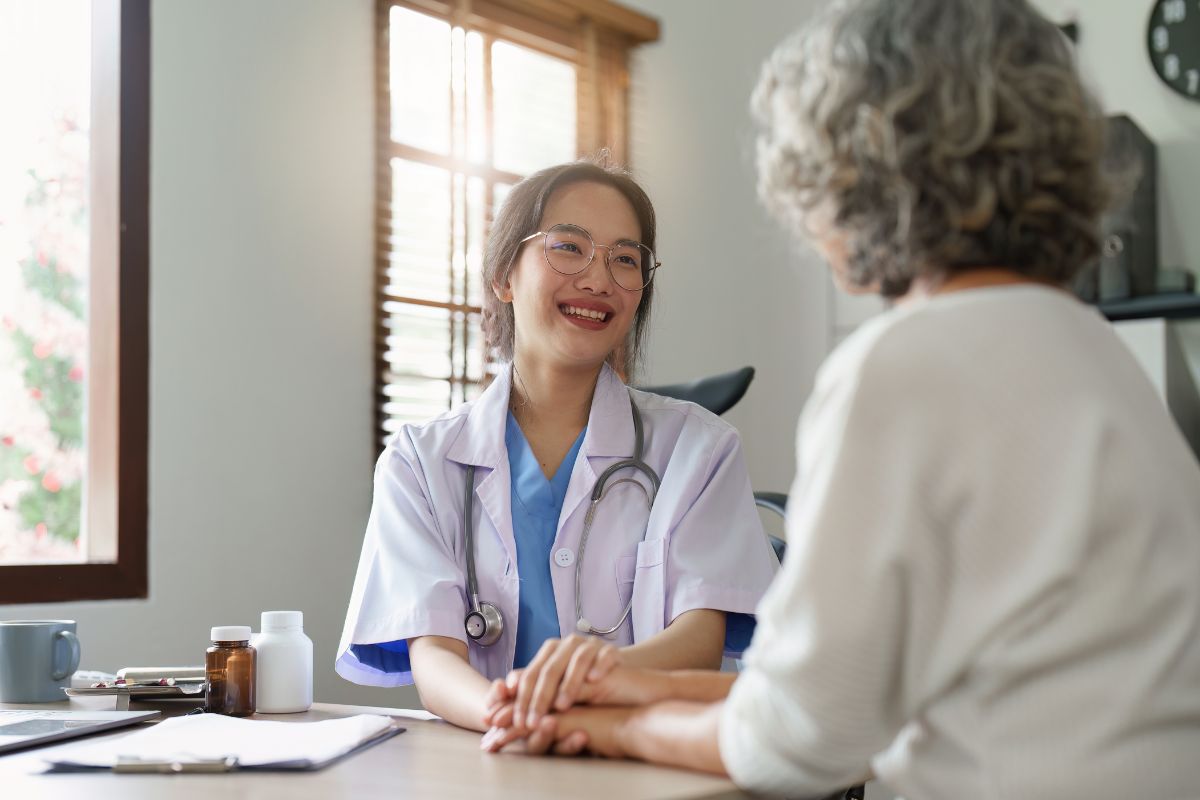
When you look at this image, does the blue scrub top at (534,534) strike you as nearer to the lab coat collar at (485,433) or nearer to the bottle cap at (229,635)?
the lab coat collar at (485,433)

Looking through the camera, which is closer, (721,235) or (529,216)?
(529,216)

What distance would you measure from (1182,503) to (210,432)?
2247 millimetres

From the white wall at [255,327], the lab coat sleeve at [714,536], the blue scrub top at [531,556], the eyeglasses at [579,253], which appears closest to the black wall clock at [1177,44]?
the white wall at [255,327]

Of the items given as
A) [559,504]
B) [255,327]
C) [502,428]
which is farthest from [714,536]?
[255,327]

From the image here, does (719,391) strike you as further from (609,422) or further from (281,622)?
(281,622)

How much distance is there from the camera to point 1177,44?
387 cm

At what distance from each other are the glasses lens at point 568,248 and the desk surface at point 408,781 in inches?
33.5

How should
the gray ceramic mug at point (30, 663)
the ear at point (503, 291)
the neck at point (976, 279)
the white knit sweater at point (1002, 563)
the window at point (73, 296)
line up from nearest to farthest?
the white knit sweater at point (1002, 563) < the neck at point (976, 279) < the gray ceramic mug at point (30, 663) < the ear at point (503, 291) < the window at point (73, 296)

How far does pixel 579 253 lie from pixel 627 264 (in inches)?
3.0

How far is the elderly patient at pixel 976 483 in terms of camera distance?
0.77m

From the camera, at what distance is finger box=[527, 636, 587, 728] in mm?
1153

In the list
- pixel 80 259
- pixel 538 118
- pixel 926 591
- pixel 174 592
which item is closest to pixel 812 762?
pixel 926 591

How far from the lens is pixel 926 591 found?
2.61ft

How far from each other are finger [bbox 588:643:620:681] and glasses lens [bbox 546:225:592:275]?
79 centimetres
